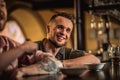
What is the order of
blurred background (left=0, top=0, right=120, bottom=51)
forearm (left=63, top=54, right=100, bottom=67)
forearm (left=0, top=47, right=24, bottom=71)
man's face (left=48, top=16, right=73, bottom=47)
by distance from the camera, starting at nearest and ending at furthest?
forearm (left=0, top=47, right=24, bottom=71), forearm (left=63, top=54, right=100, bottom=67), man's face (left=48, top=16, right=73, bottom=47), blurred background (left=0, top=0, right=120, bottom=51)

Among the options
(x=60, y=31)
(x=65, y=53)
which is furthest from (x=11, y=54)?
(x=65, y=53)

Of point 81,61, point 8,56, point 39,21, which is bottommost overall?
point 81,61

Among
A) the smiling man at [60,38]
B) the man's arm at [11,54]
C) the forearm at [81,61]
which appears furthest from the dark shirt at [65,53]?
the man's arm at [11,54]

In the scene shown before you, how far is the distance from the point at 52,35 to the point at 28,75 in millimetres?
859

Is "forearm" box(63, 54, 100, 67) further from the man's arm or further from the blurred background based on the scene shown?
the blurred background

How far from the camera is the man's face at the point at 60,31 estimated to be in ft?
7.43

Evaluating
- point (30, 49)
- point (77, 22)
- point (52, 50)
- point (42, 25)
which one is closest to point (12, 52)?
Answer: point (30, 49)

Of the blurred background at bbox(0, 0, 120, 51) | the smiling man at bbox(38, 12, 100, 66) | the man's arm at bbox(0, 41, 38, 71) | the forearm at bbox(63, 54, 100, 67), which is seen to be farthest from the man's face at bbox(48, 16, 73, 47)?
the blurred background at bbox(0, 0, 120, 51)

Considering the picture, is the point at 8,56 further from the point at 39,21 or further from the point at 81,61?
the point at 39,21

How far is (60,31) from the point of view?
231cm

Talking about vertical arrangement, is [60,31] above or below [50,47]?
above

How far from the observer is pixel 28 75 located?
5.14 feet

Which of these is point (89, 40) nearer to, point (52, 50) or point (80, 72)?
point (52, 50)

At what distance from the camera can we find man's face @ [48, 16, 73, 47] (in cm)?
226
